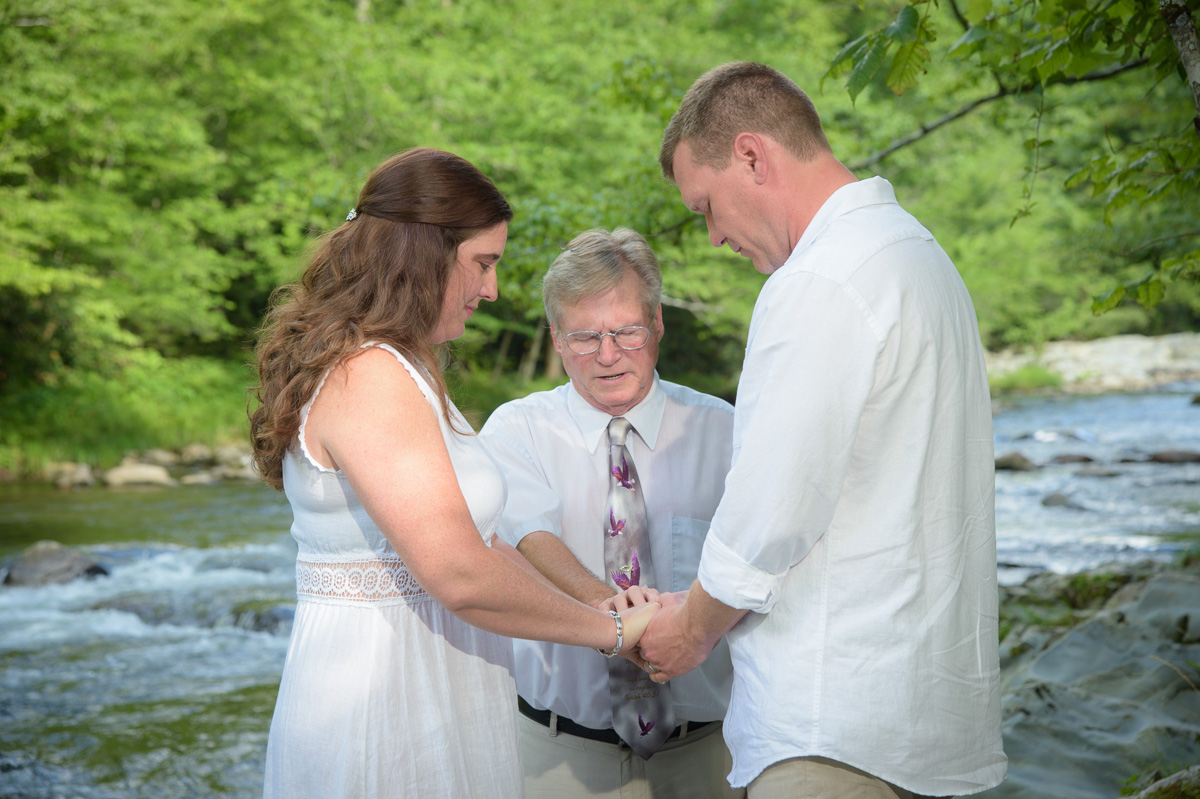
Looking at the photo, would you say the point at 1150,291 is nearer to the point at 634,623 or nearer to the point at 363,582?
the point at 634,623

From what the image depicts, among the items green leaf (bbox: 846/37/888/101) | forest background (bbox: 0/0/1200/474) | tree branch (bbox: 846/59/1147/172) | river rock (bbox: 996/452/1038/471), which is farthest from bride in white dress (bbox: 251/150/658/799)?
river rock (bbox: 996/452/1038/471)

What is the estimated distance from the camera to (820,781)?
1.77 m

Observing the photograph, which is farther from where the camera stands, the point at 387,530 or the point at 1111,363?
the point at 1111,363

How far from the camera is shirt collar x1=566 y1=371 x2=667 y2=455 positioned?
2711mm

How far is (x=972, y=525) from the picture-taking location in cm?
187

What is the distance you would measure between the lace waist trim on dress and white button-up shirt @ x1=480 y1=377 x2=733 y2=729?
452 millimetres

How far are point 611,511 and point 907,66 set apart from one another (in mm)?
1459

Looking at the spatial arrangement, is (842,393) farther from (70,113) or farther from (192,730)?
(70,113)

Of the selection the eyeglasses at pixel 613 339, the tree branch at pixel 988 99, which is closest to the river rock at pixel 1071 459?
the tree branch at pixel 988 99

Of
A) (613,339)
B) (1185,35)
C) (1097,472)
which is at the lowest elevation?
(1097,472)

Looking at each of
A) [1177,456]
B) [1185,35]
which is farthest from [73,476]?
[1177,456]

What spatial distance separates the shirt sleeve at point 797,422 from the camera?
1.72 metres

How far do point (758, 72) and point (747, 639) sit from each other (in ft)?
3.65

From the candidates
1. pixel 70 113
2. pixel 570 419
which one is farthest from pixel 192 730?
pixel 70 113
